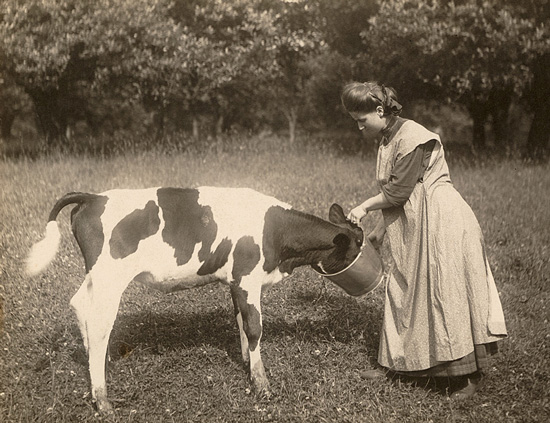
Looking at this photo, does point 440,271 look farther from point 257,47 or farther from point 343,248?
point 257,47

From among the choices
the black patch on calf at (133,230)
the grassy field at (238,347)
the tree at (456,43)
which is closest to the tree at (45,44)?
the grassy field at (238,347)

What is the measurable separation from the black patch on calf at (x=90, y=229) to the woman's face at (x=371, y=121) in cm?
179

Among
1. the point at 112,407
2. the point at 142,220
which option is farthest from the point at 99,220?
the point at 112,407

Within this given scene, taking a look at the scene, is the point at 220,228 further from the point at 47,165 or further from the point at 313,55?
the point at 313,55

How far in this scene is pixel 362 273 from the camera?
4172 mm

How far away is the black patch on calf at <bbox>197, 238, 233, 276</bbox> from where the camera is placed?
12.8 feet

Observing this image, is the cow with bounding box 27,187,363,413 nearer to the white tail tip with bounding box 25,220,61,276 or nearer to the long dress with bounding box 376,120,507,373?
the white tail tip with bounding box 25,220,61,276

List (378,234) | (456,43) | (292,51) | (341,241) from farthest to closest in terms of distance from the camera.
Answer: (292,51) → (456,43) → (378,234) → (341,241)

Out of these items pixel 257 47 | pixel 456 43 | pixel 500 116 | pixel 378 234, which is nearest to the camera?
pixel 378 234

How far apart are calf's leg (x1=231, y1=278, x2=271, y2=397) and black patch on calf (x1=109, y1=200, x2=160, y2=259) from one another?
2.39ft

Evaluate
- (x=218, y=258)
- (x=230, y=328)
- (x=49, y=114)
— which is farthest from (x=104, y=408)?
(x=49, y=114)

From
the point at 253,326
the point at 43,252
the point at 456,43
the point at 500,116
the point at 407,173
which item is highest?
the point at 456,43

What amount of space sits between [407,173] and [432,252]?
56 cm

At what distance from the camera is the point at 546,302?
5234mm
